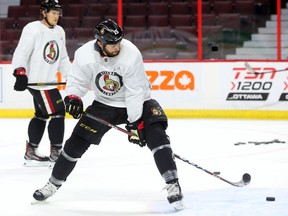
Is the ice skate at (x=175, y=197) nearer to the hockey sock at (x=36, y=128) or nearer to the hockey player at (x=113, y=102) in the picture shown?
the hockey player at (x=113, y=102)

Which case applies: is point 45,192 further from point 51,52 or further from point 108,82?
point 51,52

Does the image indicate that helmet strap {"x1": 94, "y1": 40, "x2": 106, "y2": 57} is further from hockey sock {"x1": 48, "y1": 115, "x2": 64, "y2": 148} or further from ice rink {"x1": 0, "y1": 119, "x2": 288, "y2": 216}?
hockey sock {"x1": 48, "y1": 115, "x2": 64, "y2": 148}

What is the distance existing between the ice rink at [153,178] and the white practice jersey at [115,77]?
0.50m

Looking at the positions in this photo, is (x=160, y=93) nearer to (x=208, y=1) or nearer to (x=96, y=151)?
(x=208, y=1)

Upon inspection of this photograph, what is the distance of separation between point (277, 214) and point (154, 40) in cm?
519

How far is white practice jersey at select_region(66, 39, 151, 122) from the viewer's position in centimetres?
349

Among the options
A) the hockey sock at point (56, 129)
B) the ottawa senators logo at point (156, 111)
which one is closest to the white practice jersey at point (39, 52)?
the hockey sock at point (56, 129)

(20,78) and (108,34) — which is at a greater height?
(108,34)

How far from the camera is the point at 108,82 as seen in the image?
3555 millimetres

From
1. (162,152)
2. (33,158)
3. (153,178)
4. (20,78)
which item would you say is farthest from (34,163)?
(162,152)

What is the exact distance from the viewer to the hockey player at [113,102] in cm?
347

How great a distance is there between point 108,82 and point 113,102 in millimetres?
125

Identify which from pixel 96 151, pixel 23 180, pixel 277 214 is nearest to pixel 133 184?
pixel 23 180

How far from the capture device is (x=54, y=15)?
4.79 meters
